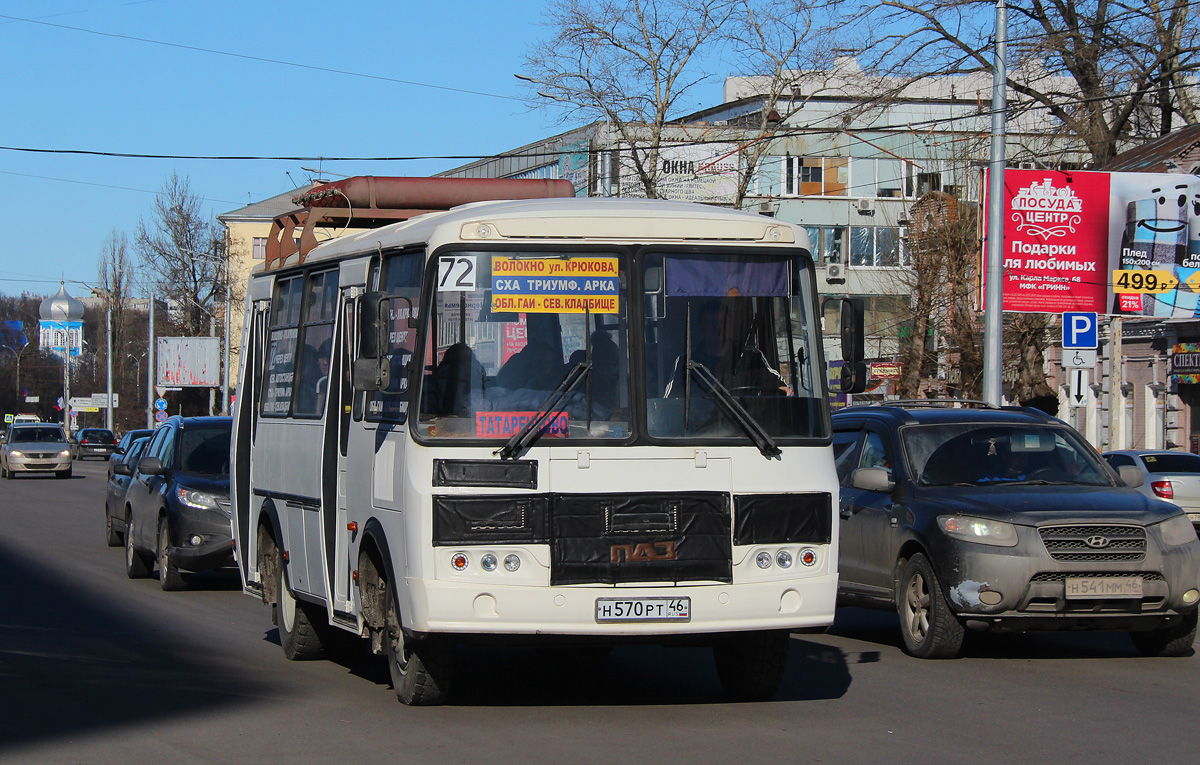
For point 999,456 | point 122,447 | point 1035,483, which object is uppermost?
point 999,456

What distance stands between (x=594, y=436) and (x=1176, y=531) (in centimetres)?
476

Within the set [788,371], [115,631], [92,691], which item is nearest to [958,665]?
[788,371]

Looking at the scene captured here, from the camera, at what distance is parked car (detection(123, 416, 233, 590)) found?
15.3m

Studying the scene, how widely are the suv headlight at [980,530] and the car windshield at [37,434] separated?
43.7m

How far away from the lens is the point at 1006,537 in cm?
1038

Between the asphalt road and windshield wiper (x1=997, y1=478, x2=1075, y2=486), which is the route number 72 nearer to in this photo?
the asphalt road

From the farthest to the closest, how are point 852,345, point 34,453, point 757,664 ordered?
point 34,453, point 757,664, point 852,345

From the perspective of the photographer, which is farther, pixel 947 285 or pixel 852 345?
pixel 947 285

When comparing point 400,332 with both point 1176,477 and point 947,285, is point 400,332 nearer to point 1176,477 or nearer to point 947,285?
point 1176,477

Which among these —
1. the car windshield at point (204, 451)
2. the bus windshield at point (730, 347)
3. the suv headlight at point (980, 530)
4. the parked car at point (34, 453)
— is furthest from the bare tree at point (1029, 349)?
the parked car at point (34, 453)

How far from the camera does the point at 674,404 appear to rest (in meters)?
8.05

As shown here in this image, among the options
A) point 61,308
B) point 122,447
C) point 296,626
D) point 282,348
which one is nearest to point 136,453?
point 122,447

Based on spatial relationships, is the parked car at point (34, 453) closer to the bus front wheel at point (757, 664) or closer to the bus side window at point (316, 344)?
the bus side window at point (316, 344)

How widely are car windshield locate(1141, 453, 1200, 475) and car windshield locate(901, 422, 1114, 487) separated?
15823mm
